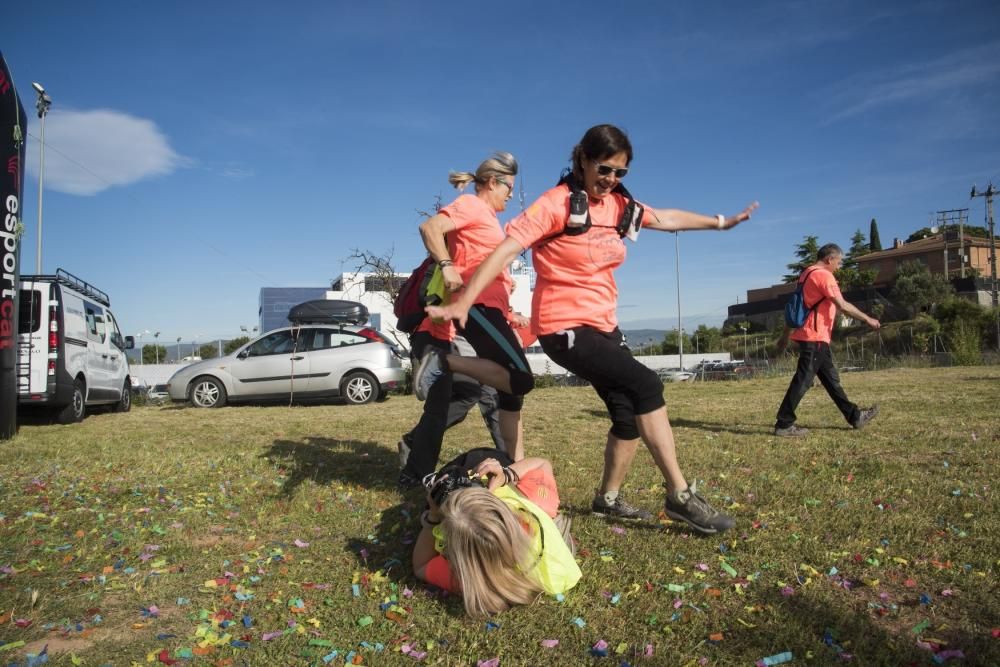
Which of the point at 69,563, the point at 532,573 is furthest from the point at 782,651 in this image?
the point at 69,563

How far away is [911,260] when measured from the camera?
63562mm

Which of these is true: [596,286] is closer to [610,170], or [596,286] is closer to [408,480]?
[610,170]

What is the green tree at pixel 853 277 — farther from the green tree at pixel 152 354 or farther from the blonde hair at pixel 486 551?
the green tree at pixel 152 354

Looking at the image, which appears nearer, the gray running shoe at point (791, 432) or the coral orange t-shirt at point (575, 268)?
the coral orange t-shirt at point (575, 268)

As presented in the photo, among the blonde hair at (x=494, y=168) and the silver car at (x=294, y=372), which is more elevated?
the blonde hair at (x=494, y=168)

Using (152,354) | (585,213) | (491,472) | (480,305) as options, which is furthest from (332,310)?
(152,354)

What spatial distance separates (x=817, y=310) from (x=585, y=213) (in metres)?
4.63

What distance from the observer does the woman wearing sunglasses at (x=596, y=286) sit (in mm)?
3160

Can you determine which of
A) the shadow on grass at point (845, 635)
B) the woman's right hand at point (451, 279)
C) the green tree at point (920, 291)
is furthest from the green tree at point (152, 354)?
the shadow on grass at point (845, 635)

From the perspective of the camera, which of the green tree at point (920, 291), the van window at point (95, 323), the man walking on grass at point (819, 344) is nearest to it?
the man walking on grass at point (819, 344)

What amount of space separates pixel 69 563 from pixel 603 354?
8.81 feet

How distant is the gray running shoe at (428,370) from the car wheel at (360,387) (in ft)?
28.7

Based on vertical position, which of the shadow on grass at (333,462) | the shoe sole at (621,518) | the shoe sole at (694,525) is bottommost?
the shoe sole at (621,518)

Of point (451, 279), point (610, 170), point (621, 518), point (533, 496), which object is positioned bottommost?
point (621, 518)
